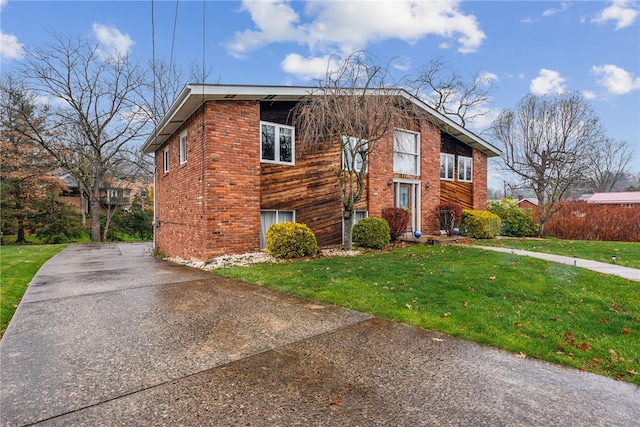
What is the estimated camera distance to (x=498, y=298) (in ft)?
16.9

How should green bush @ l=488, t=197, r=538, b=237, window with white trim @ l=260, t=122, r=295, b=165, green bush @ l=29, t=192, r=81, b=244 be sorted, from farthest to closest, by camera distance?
green bush @ l=29, t=192, r=81, b=244, green bush @ l=488, t=197, r=538, b=237, window with white trim @ l=260, t=122, r=295, b=165

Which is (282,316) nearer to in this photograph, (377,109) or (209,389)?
(209,389)

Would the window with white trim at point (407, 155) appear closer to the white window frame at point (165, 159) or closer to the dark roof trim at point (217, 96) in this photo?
the dark roof trim at point (217, 96)

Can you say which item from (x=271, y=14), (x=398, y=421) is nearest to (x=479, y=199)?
(x=271, y=14)

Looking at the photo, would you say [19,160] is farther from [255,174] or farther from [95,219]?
[255,174]

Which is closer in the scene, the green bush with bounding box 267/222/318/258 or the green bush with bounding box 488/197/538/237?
the green bush with bounding box 267/222/318/258

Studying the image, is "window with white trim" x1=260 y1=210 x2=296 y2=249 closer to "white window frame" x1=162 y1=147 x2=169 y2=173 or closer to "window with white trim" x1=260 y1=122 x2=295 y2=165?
"window with white trim" x1=260 y1=122 x2=295 y2=165

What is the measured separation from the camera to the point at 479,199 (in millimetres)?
16250

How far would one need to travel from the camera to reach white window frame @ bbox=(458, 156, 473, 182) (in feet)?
52.0

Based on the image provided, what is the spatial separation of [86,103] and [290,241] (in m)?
21.1

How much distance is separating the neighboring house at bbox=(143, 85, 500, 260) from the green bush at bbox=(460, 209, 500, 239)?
1.34m

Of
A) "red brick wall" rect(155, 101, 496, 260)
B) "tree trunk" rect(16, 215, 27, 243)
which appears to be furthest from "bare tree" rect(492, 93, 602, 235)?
"tree trunk" rect(16, 215, 27, 243)

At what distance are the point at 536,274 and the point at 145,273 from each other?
8.27 meters

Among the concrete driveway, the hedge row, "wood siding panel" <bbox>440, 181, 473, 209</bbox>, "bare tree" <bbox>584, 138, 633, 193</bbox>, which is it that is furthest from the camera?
"bare tree" <bbox>584, 138, 633, 193</bbox>
